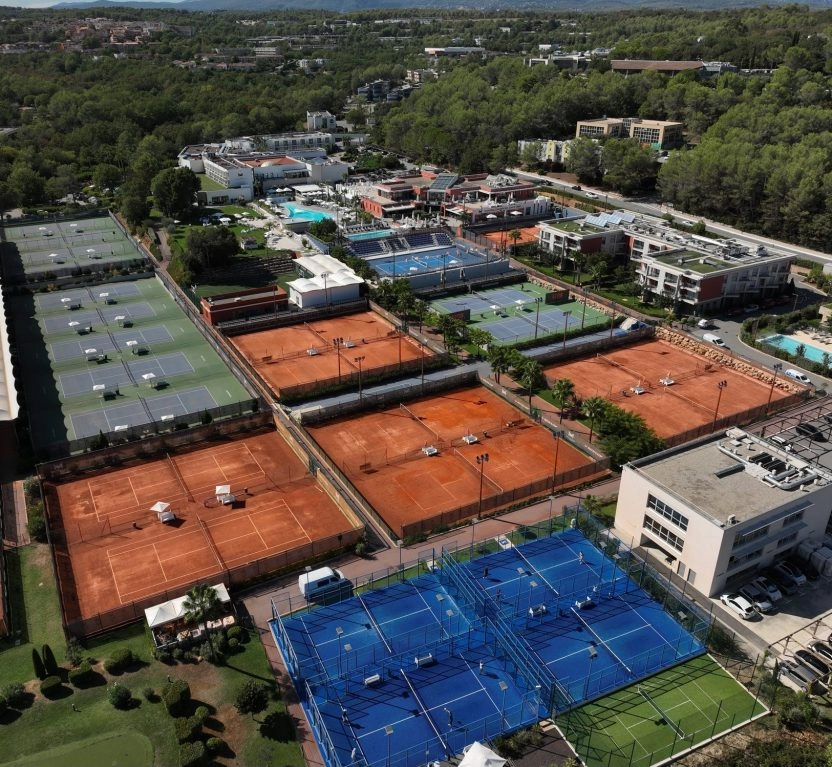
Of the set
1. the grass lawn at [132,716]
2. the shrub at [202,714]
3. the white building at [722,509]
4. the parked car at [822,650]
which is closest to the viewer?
the grass lawn at [132,716]

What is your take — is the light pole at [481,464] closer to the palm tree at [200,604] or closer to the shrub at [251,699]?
the palm tree at [200,604]

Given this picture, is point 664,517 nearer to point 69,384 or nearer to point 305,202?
point 69,384

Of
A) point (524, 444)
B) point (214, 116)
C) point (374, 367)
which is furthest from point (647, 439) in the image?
point (214, 116)

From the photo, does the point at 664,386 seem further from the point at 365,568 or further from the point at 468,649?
the point at 468,649

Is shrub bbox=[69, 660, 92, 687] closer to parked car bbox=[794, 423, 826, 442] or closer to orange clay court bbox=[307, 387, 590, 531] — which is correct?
orange clay court bbox=[307, 387, 590, 531]

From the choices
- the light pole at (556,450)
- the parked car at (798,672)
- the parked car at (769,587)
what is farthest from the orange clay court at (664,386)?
the parked car at (798,672)

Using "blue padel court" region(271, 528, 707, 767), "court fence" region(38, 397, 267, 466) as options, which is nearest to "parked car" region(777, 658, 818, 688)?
"blue padel court" region(271, 528, 707, 767)

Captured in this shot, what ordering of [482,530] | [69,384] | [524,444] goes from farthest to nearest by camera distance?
[69,384], [524,444], [482,530]
